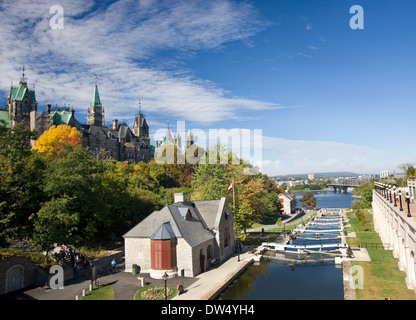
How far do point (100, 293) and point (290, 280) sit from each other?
52.7 feet

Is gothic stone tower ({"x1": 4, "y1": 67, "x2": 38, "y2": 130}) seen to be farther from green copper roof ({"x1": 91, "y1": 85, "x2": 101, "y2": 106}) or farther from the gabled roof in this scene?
the gabled roof

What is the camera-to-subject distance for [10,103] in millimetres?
81688

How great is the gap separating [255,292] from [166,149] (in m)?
63.7

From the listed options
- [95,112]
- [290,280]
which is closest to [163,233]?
[290,280]

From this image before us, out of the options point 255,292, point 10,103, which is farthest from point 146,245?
point 10,103

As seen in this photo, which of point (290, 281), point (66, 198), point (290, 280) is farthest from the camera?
point (66, 198)

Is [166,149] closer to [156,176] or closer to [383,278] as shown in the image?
[156,176]

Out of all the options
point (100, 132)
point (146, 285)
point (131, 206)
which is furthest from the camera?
point (100, 132)

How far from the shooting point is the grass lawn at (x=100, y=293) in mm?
21797

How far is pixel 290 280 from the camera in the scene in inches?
1111

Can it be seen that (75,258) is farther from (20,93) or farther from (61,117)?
(20,93)

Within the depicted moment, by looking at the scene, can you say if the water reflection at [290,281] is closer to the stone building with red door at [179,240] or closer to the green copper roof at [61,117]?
the stone building with red door at [179,240]

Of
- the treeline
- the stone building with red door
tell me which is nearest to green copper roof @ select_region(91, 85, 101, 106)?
the treeline

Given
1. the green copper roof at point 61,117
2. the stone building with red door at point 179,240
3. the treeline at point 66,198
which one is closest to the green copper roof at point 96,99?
the green copper roof at point 61,117
